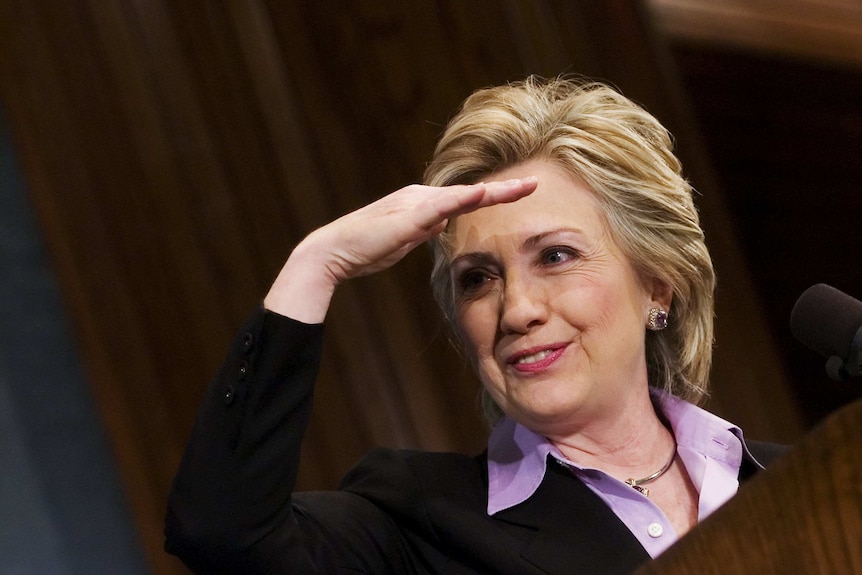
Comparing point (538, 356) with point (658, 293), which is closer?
point (538, 356)

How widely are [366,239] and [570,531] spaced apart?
475 millimetres

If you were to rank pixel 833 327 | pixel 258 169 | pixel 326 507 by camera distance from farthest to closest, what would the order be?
1. pixel 258 169
2. pixel 326 507
3. pixel 833 327

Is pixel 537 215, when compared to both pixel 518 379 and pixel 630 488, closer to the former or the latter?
pixel 518 379

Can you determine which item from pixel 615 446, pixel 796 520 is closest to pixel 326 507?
pixel 615 446

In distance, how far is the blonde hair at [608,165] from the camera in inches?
65.1

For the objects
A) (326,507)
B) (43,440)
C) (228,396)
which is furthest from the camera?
(43,440)

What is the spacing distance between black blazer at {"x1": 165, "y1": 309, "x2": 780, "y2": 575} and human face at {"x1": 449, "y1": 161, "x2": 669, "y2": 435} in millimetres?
A: 127

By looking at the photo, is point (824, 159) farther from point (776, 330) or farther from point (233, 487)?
point (233, 487)

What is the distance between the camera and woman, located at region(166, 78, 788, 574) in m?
1.33

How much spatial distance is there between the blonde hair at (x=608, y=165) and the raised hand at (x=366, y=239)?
0.25m

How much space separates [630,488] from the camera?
5.08 ft

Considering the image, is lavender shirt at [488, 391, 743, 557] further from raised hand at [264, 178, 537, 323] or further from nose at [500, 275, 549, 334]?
raised hand at [264, 178, 537, 323]

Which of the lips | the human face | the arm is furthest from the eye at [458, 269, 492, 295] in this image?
the arm

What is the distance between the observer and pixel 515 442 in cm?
165
